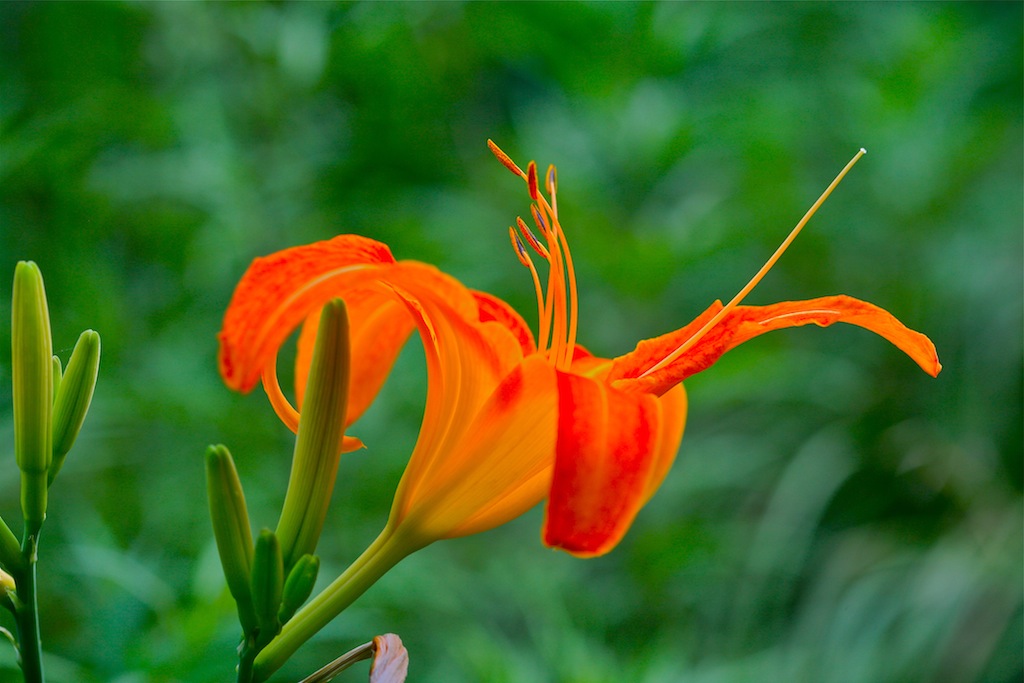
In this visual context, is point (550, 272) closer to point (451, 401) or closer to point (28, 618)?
point (451, 401)

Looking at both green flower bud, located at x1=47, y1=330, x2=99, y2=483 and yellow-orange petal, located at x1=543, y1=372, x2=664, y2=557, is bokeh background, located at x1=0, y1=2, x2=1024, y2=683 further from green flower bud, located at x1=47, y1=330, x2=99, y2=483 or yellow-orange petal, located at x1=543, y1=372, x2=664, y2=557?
yellow-orange petal, located at x1=543, y1=372, x2=664, y2=557

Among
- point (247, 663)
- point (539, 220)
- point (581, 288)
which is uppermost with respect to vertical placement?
point (539, 220)

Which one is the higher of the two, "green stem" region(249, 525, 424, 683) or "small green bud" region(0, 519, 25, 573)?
"small green bud" region(0, 519, 25, 573)

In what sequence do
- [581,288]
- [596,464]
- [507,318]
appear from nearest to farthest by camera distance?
[596,464] → [507,318] → [581,288]

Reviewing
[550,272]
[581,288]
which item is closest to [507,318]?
[550,272]

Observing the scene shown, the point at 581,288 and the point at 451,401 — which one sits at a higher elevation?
the point at 451,401

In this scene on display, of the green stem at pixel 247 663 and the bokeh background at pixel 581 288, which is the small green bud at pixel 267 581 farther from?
the bokeh background at pixel 581 288

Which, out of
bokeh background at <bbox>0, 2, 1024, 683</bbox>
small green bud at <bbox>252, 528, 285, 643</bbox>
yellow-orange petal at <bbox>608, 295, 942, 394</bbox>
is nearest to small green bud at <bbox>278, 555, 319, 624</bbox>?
small green bud at <bbox>252, 528, 285, 643</bbox>
